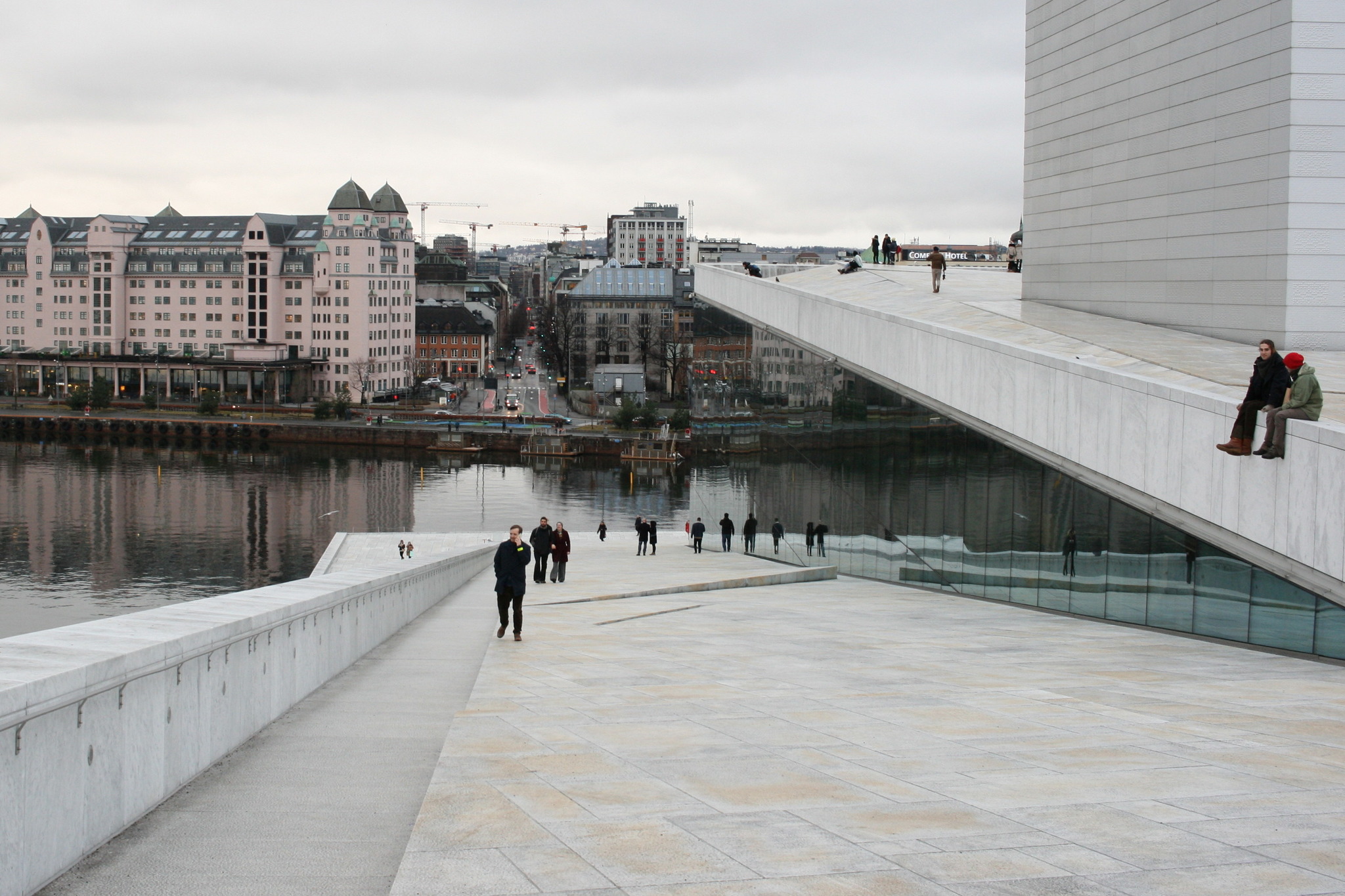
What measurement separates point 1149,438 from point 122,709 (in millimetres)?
11355

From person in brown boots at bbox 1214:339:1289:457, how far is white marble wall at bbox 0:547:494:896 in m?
8.41

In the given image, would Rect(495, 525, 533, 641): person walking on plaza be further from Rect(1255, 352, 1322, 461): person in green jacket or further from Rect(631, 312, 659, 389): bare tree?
Rect(631, 312, 659, 389): bare tree

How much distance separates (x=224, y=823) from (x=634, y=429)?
3563 inches

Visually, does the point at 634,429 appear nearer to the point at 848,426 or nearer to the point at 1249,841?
the point at 848,426

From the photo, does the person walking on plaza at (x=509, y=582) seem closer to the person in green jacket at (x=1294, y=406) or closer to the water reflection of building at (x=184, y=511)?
the person in green jacket at (x=1294, y=406)

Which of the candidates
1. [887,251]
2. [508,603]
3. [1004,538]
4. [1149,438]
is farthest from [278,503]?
[1149,438]

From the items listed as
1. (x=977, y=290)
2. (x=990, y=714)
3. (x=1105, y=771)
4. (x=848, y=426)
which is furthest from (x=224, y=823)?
(x=977, y=290)

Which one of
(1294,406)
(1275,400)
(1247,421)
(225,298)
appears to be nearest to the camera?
(1294,406)

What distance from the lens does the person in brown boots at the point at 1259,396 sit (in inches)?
426

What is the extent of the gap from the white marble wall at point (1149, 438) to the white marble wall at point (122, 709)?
8.65 metres

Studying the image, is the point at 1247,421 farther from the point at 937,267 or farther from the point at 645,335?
the point at 645,335

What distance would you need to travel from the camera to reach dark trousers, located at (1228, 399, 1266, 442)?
11258mm

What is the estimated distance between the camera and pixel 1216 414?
480 inches

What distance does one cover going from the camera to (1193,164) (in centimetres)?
1744
